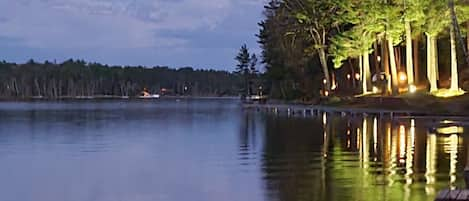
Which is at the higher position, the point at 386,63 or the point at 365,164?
the point at 386,63

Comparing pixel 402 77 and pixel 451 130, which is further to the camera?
pixel 402 77

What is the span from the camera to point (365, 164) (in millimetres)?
18781

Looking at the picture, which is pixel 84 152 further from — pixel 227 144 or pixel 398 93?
pixel 398 93

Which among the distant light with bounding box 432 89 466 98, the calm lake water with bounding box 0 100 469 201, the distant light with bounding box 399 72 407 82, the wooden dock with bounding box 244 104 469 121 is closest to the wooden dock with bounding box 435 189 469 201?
the calm lake water with bounding box 0 100 469 201

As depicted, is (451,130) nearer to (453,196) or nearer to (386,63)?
(453,196)

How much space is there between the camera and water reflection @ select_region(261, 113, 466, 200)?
14039 mm

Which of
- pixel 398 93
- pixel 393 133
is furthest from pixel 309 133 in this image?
pixel 398 93

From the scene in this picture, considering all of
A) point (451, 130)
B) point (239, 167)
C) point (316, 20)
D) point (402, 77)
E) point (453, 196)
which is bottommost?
point (239, 167)

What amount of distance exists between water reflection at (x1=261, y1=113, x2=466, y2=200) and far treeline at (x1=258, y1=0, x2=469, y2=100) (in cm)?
1236

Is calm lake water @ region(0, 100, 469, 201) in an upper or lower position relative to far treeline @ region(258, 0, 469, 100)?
lower

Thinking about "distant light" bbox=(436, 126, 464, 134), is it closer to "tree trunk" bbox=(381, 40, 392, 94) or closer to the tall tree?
"tree trunk" bbox=(381, 40, 392, 94)

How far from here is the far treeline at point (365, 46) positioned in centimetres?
4612

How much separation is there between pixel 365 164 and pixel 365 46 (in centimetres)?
3693

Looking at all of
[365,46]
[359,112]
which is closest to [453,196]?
[359,112]
